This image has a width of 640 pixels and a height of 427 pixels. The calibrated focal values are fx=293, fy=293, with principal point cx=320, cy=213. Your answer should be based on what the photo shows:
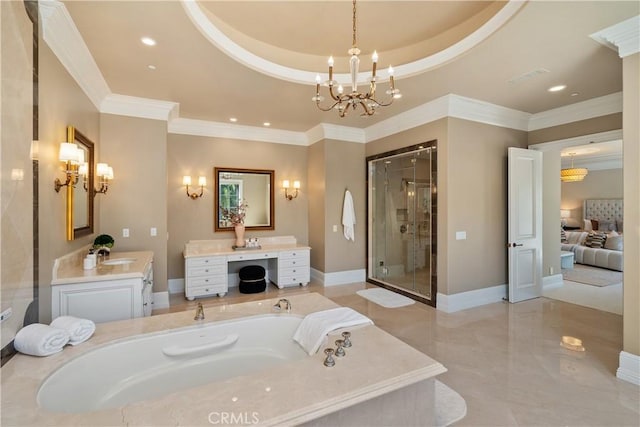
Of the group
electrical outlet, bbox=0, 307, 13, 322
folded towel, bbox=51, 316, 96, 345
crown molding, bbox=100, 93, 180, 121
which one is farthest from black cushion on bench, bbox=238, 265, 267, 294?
electrical outlet, bbox=0, 307, 13, 322

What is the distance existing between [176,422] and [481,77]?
13.0 feet

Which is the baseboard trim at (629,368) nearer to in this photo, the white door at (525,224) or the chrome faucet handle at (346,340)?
the white door at (525,224)

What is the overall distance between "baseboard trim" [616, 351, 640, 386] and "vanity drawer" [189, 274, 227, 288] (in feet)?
14.8

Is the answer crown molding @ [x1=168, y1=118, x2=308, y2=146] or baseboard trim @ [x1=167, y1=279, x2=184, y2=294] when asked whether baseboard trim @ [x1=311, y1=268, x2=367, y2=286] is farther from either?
crown molding @ [x1=168, y1=118, x2=308, y2=146]

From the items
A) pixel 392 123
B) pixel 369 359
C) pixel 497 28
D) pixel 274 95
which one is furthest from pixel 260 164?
pixel 369 359

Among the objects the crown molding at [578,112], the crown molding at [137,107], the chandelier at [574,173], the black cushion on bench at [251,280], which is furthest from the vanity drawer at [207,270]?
the chandelier at [574,173]

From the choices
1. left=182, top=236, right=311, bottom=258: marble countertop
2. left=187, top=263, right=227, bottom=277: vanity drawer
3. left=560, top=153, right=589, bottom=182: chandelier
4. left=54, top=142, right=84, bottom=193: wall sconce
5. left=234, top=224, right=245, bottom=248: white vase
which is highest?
left=560, top=153, right=589, bottom=182: chandelier

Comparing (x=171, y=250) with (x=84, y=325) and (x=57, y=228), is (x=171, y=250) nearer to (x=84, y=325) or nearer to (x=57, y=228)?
(x=57, y=228)

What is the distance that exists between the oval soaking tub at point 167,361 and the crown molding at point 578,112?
4647 millimetres

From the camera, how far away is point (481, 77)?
327 centimetres

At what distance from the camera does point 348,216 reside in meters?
5.27

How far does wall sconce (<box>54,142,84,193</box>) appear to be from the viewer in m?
2.28

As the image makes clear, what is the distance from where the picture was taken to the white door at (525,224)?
4289 millimetres

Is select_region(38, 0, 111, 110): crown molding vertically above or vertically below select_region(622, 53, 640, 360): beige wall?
above
